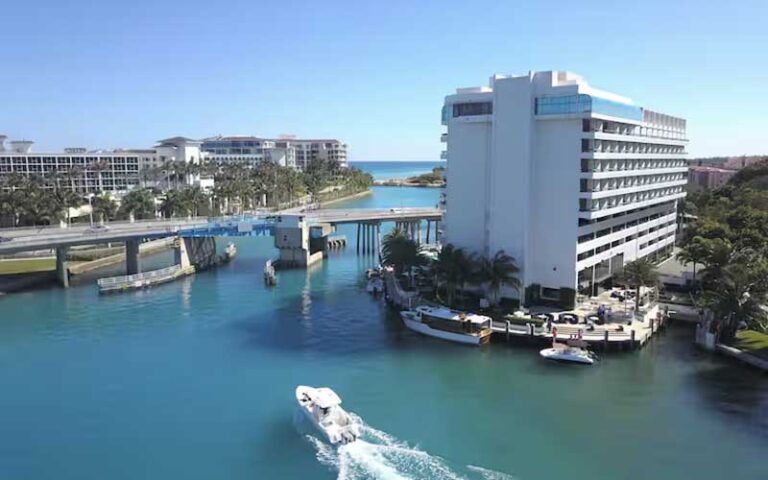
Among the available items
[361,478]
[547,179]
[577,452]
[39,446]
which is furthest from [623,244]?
[39,446]

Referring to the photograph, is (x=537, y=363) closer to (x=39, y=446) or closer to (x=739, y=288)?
(x=739, y=288)

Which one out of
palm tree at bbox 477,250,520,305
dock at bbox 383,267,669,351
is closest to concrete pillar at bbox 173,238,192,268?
palm tree at bbox 477,250,520,305

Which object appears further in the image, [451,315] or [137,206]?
[137,206]

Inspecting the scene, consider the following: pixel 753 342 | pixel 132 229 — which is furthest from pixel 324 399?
pixel 132 229

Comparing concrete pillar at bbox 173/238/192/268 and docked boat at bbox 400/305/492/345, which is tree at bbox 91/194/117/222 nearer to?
concrete pillar at bbox 173/238/192/268

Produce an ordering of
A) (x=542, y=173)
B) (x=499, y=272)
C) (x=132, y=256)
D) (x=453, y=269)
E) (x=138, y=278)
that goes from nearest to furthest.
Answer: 1. (x=499, y=272)
2. (x=542, y=173)
3. (x=453, y=269)
4. (x=138, y=278)
5. (x=132, y=256)

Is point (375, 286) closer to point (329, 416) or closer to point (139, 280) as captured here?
point (139, 280)
